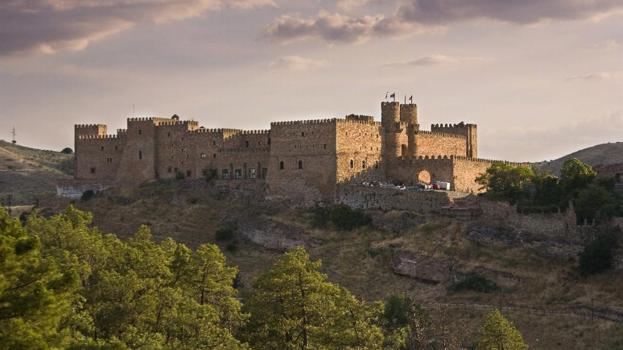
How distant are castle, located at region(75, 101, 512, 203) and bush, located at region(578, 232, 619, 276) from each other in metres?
20.2

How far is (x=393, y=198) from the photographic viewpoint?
79938 mm

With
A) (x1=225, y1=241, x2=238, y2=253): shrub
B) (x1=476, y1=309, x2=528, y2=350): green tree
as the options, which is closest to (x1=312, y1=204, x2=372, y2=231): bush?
(x1=225, y1=241, x2=238, y2=253): shrub

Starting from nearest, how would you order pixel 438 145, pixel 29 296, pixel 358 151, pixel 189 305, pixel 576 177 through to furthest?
pixel 29 296
pixel 189 305
pixel 576 177
pixel 358 151
pixel 438 145

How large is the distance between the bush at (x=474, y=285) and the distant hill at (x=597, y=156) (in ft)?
201

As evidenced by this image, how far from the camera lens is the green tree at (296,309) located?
47.6m

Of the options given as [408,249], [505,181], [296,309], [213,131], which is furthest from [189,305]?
[213,131]

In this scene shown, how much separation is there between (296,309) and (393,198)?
3228 centimetres

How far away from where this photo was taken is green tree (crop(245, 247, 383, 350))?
156 ft

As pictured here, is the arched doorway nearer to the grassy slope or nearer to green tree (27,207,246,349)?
the grassy slope

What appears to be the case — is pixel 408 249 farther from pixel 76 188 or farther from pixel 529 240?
pixel 76 188

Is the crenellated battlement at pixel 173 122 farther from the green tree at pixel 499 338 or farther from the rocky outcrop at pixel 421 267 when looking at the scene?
the green tree at pixel 499 338

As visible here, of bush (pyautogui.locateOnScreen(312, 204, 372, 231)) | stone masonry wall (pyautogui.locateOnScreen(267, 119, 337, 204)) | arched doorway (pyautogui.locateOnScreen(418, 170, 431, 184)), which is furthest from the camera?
arched doorway (pyautogui.locateOnScreen(418, 170, 431, 184))

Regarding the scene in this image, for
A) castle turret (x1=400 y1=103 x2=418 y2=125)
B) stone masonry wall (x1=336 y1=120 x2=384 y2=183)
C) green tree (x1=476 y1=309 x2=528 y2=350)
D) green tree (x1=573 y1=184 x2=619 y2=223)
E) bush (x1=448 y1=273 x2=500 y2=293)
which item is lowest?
green tree (x1=476 y1=309 x2=528 y2=350)

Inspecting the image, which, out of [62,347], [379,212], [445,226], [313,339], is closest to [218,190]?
[379,212]
